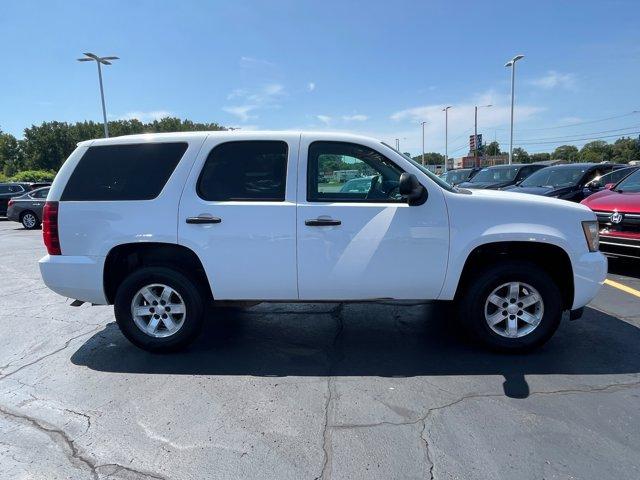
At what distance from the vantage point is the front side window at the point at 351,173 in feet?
12.9

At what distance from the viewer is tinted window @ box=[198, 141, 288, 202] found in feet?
13.0

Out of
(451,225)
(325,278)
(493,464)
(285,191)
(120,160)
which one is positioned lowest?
(493,464)

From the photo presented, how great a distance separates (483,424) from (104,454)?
244 cm

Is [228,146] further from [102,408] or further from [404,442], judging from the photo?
[404,442]

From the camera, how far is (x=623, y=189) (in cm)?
725

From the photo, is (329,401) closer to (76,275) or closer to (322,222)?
(322,222)

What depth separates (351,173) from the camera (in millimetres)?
4051

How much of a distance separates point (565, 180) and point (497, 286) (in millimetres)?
7844

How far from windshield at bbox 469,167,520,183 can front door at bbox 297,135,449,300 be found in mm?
11017

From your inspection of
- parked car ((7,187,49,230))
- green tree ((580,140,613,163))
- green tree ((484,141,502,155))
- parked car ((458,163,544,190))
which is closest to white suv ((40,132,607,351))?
parked car ((458,163,544,190))

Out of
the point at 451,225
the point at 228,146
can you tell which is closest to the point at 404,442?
the point at 451,225

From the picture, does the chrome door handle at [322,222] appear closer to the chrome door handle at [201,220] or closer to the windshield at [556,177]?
the chrome door handle at [201,220]

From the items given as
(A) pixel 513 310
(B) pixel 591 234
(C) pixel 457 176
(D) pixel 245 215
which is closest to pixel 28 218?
(D) pixel 245 215

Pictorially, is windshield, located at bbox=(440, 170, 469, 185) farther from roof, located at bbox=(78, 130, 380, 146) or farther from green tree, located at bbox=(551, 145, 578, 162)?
green tree, located at bbox=(551, 145, 578, 162)
